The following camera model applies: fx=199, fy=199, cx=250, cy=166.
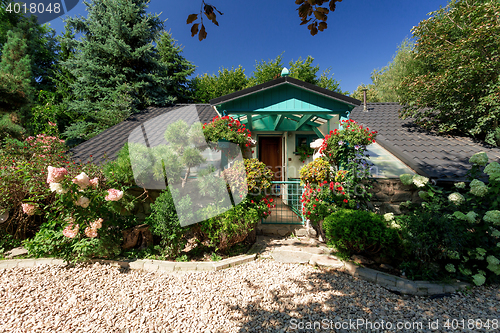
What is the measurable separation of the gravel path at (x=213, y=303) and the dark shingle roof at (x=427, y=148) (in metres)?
2.24

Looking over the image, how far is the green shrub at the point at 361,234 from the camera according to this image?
115 inches

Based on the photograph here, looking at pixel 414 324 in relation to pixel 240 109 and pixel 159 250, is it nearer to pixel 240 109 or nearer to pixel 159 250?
pixel 159 250

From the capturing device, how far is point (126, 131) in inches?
278

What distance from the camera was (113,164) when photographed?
11.4 feet

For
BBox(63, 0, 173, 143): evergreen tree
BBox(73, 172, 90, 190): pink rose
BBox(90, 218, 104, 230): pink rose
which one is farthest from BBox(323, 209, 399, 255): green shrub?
BBox(63, 0, 173, 143): evergreen tree

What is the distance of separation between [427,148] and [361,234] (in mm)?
3752

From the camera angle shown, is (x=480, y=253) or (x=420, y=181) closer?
(x=480, y=253)

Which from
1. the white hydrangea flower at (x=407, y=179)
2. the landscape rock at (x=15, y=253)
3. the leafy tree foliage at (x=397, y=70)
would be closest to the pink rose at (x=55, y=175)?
the landscape rock at (x=15, y=253)

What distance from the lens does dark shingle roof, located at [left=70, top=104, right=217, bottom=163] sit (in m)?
5.38

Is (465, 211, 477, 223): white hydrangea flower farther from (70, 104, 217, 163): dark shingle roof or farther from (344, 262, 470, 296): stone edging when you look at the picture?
(70, 104, 217, 163): dark shingle roof

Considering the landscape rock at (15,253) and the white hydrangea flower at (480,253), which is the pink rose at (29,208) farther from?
the white hydrangea flower at (480,253)

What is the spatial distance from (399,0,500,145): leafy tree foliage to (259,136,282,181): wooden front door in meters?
4.23

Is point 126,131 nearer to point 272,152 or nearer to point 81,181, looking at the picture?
point 81,181

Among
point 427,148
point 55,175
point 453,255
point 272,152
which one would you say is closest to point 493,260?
point 453,255
